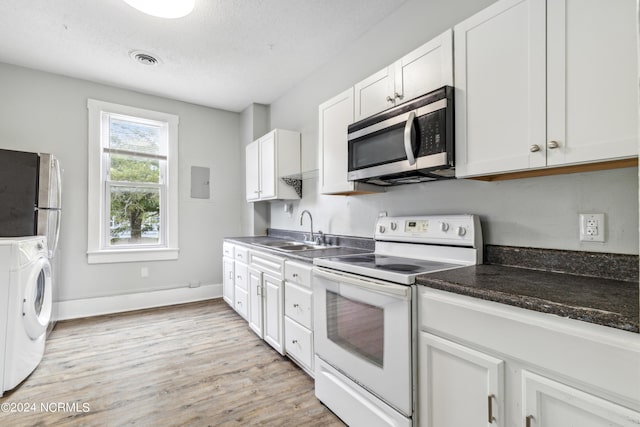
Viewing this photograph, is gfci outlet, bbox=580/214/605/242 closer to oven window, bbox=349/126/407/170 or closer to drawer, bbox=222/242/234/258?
oven window, bbox=349/126/407/170

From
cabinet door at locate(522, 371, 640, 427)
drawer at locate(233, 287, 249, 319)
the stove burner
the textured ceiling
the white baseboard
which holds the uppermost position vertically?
the textured ceiling

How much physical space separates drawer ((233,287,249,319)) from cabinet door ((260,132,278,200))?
106cm

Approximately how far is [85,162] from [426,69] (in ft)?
12.2

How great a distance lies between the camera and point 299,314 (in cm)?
217

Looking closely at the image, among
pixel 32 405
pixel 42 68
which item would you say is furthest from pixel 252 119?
pixel 32 405

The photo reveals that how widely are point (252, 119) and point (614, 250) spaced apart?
3.83 metres

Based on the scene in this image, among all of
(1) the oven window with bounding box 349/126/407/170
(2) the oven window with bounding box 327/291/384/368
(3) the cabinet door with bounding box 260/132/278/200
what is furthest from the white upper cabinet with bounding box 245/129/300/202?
(2) the oven window with bounding box 327/291/384/368

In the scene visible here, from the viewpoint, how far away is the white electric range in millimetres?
1347

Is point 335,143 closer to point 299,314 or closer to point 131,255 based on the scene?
point 299,314

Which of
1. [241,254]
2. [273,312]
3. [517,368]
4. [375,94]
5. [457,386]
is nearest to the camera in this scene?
[517,368]

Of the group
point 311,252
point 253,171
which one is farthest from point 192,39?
point 311,252

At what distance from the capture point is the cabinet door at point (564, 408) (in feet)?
2.67

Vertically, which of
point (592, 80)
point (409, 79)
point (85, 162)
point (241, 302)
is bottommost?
point (241, 302)

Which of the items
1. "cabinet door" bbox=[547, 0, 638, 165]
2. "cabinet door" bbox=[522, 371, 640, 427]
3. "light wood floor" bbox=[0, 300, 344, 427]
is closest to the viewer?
"cabinet door" bbox=[522, 371, 640, 427]
